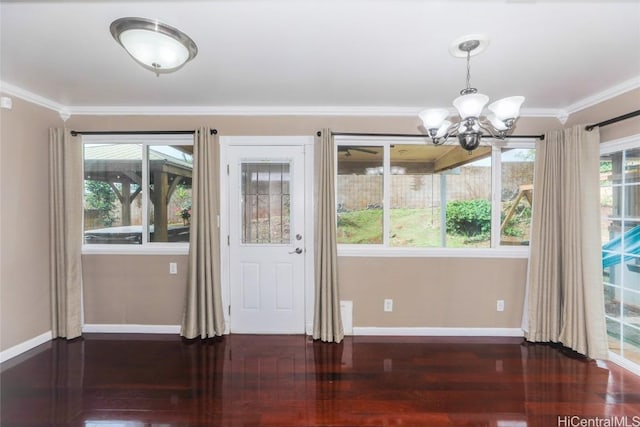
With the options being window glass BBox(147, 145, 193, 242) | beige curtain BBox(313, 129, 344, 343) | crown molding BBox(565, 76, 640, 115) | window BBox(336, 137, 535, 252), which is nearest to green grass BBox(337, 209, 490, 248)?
window BBox(336, 137, 535, 252)

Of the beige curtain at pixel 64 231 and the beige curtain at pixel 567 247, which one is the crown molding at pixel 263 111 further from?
the beige curtain at pixel 567 247

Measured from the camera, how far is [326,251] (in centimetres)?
305

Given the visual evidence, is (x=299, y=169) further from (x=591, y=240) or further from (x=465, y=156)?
(x=591, y=240)

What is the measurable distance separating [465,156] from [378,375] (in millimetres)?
2431

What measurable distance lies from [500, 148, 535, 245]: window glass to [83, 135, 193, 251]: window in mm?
3513

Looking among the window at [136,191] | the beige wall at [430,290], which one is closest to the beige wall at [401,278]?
the beige wall at [430,290]

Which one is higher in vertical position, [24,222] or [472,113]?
[472,113]

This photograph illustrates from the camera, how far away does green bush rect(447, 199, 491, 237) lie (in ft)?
10.9

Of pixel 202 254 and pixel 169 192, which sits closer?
pixel 202 254

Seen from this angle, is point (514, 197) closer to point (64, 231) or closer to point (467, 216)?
point (467, 216)

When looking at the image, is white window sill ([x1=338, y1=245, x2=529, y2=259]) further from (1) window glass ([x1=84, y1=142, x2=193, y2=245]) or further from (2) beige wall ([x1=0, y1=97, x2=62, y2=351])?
(2) beige wall ([x1=0, y1=97, x2=62, y2=351])

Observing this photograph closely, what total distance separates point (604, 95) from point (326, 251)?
9.73ft

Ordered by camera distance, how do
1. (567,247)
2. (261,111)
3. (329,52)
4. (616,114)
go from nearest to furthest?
(329,52) < (616,114) < (567,247) < (261,111)

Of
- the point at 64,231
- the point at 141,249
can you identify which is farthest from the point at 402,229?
the point at 64,231
